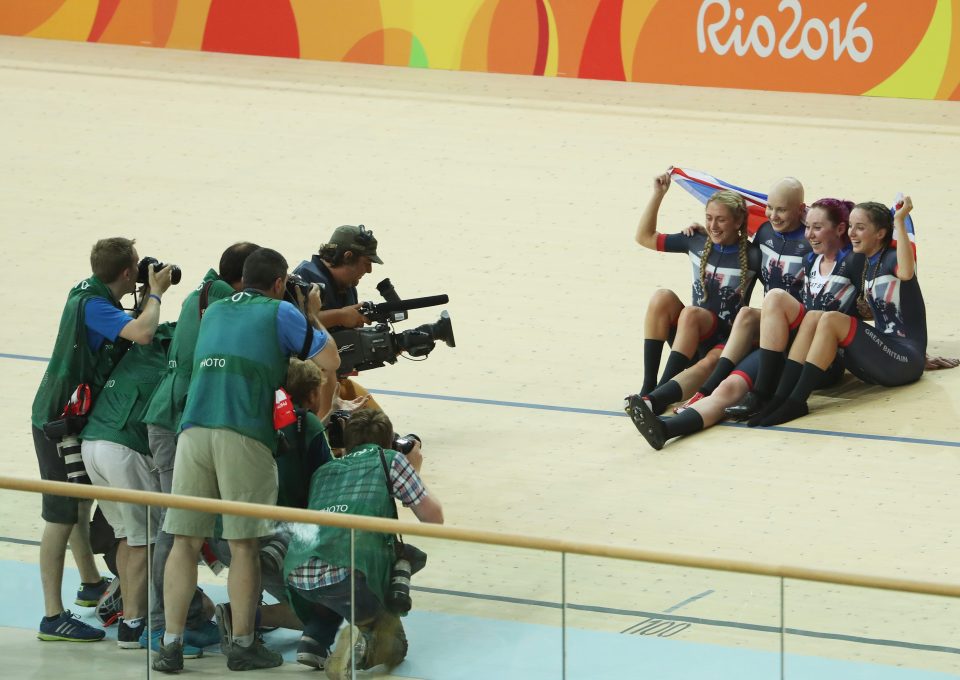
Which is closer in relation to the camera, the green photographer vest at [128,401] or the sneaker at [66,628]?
the sneaker at [66,628]

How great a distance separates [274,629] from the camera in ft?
14.4

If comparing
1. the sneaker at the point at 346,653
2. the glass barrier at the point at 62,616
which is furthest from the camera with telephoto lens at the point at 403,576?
the glass barrier at the point at 62,616

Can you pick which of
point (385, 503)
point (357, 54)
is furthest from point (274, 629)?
point (357, 54)

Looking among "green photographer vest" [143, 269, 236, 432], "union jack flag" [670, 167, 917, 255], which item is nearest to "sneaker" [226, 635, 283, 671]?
"green photographer vest" [143, 269, 236, 432]

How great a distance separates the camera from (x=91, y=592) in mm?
4570

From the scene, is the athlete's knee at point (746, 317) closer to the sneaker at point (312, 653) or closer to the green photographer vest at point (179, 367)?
the green photographer vest at point (179, 367)

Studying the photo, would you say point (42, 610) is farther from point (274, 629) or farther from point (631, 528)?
point (631, 528)

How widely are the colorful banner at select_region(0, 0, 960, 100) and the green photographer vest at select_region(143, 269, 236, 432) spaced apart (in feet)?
23.2

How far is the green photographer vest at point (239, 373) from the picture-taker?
4723 mm

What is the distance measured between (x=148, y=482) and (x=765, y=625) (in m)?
2.14

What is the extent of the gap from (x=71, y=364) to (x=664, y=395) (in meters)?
2.69

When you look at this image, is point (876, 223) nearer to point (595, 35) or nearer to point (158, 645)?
point (158, 645)

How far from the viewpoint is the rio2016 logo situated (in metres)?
11.1

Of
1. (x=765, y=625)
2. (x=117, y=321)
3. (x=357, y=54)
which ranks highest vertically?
(x=357, y=54)
